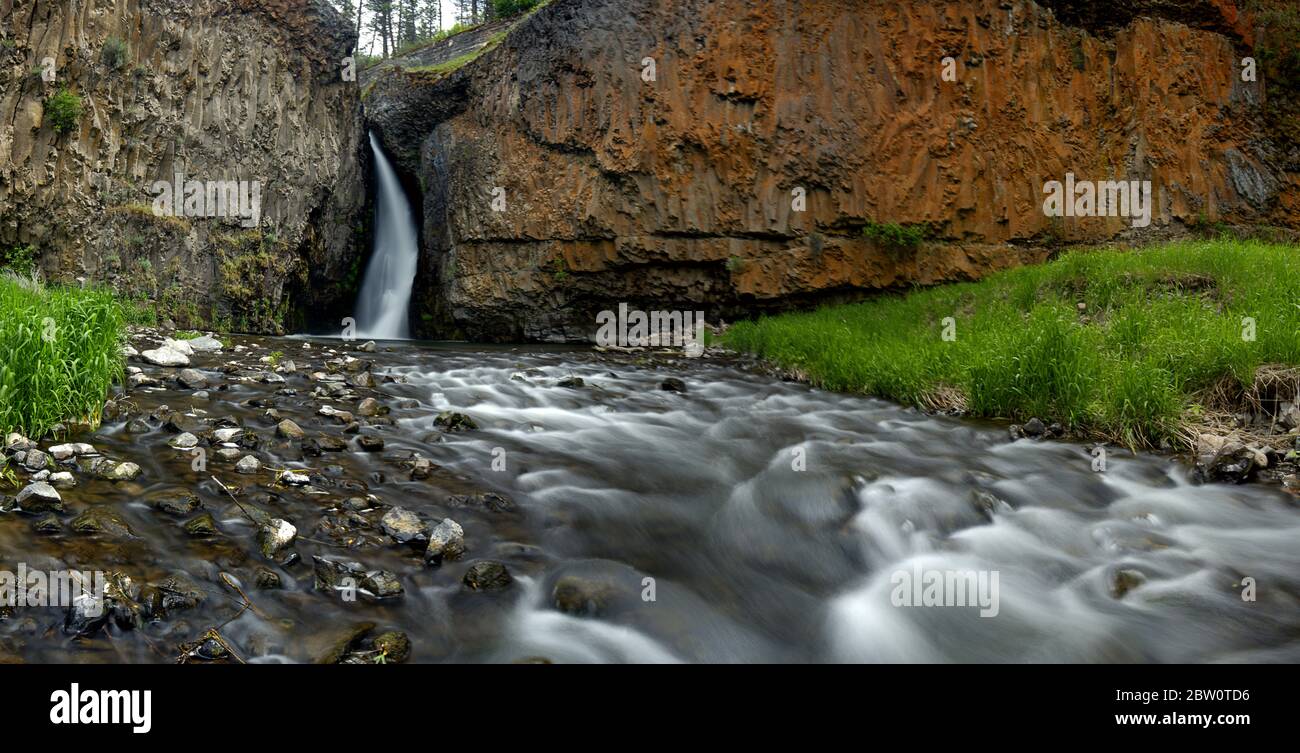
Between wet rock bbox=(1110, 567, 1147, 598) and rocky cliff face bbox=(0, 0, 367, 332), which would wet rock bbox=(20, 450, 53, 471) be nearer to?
wet rock bbox=(1110, 567, 1147, 598)

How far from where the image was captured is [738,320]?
14.4m

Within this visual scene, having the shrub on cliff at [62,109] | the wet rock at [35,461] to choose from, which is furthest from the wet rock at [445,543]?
the shrub on cliff at [62,109]

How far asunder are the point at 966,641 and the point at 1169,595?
44.4 inches

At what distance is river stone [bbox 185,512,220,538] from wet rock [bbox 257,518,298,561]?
191 millimetres

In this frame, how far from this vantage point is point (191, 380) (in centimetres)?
582

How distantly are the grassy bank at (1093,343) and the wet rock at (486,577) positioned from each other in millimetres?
5050

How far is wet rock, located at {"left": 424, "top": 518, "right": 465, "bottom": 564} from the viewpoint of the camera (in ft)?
10.3

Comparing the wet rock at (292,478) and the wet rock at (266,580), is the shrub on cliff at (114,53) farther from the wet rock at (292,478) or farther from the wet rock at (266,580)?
the wet rock at (266,580)

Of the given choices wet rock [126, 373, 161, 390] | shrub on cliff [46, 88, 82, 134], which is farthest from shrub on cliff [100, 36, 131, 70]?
wet rock [126, 373, 161, 390]

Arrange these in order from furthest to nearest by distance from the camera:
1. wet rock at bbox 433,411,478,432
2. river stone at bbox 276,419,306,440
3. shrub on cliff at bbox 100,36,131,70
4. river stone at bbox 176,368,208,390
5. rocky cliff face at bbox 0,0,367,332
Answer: shrub on cliff at bbox 100,36,131,70
rocky cliff face at bbox 0,0,367,332
river stone at bbox 176,368,208,390
wet rock at bbox 433,411,478,432
river stone at bbox 276,419,306,440

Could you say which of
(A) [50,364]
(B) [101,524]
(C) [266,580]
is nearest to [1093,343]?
(C) [266,580]

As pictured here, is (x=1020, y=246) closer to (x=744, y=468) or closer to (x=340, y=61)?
(x=744, y=468)

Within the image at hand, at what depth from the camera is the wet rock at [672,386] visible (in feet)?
27.3
